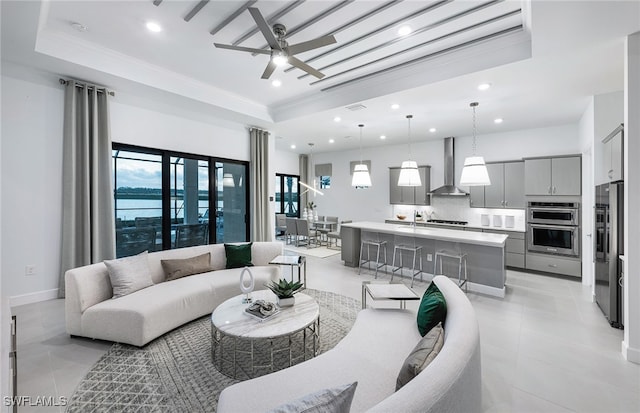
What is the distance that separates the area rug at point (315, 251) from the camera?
24.3ft

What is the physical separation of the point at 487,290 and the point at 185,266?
459 cm

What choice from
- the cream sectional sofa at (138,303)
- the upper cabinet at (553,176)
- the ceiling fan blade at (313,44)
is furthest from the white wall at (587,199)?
the cream sectional sofa at (138,303)

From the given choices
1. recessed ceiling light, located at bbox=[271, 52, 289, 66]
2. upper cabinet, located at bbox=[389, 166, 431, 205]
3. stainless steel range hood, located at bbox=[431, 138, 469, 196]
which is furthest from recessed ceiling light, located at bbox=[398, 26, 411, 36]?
upper cabinet, located at bbox=[389, 166, 431, 205]

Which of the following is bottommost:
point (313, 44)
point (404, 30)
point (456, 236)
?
point (456, 236)

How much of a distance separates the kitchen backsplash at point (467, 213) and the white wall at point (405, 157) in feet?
1.67

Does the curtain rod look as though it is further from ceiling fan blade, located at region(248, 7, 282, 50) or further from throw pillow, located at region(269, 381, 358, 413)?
throw pillow, located at region(269, 381, 358, 413)

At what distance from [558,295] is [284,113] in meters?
5.78

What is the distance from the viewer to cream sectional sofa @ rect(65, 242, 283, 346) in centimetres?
275

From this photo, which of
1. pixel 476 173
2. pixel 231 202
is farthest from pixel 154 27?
pixel 476 173

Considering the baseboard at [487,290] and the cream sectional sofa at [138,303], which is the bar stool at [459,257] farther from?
the cream sectional sofa at [138,303]

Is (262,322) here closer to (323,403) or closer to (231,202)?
(323,403)

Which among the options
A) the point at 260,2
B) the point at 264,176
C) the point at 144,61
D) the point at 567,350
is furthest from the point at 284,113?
the point at 567,350

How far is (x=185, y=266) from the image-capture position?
383 centimetres

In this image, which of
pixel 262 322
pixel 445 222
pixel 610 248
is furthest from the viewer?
pixel 445 222
